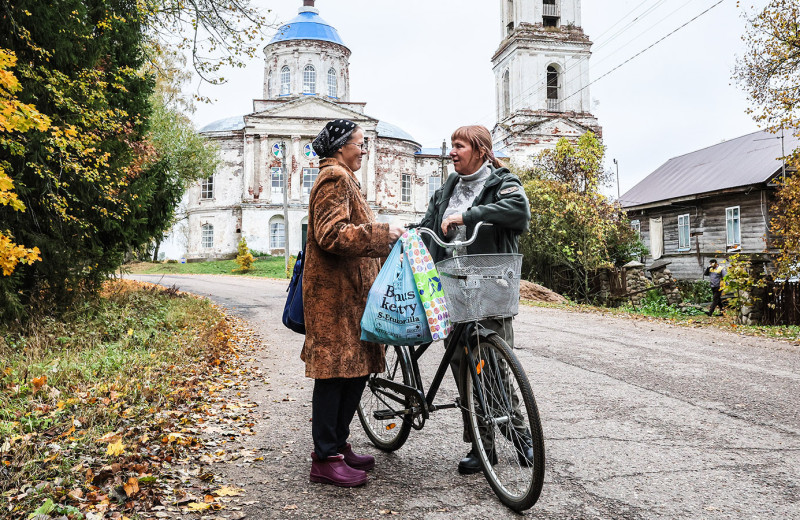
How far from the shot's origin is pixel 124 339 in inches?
339

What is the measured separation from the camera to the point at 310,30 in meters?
47.5

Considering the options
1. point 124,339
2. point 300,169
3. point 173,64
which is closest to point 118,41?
point 124,339

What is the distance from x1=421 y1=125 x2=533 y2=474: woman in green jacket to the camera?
359cm

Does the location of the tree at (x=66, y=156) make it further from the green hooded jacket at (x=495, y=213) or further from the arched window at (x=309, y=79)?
the arched window at (x=309, y=79)

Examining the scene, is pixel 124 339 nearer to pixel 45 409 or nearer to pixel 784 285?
pixel 45 409

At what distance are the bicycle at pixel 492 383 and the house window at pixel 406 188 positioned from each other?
1825 inches

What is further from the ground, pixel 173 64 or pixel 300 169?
pixel 173 64

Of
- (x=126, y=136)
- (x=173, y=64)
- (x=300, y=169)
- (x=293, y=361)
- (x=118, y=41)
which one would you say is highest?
(x=173, y=64)

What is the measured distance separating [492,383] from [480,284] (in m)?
0.63

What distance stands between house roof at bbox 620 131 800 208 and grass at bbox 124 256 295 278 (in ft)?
67.4

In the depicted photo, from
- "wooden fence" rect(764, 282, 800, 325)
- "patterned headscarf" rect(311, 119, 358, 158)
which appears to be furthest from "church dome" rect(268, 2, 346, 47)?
"patterned headscarf" rect(311, 119, 358, 158)

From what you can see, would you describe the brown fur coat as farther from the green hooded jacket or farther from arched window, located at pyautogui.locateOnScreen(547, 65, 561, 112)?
arched window, located at pyautogui.locateOnScreen(547, 65, 561, 112)

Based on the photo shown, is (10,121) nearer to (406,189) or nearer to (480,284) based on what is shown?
(480,284)

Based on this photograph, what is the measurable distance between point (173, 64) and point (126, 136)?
71.7ft
